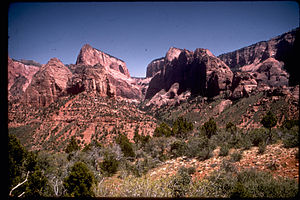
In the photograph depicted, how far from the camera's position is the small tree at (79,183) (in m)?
4.48

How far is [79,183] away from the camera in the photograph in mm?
4641

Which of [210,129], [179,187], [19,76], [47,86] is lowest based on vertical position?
[210,129]

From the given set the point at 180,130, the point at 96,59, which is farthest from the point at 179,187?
the point at 96,59

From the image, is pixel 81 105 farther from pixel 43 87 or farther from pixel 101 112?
pixel 43 87

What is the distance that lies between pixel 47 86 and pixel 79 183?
1587 inches

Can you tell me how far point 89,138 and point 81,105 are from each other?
8.16 metres

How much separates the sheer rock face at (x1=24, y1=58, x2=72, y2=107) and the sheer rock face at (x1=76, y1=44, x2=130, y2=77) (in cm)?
3643

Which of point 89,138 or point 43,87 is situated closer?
point 89,138

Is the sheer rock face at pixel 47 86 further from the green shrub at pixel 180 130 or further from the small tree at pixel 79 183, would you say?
the small tree at pixel 79 183

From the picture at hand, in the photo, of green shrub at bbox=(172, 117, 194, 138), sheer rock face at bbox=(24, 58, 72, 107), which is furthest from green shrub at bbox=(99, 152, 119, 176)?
sheer rock face at bbox=(24, 58, 72, 107)

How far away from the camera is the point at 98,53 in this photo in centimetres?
9231

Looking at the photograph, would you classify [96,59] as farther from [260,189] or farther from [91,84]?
[260,189]

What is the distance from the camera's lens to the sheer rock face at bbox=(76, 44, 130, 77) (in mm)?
79700

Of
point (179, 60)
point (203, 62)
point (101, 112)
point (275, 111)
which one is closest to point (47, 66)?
point (101, 112)
